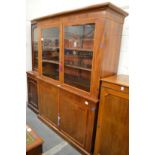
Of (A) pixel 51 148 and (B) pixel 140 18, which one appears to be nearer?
(B) pixel 140 18

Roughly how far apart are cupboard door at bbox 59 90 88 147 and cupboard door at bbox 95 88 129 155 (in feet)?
0.88

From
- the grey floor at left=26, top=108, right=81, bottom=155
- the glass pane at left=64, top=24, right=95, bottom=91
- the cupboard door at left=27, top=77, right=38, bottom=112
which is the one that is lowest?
the grey floor at left=26, top=108, right=81, bottom=155

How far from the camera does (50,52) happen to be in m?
2.59

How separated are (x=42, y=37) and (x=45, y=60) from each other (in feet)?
1.44

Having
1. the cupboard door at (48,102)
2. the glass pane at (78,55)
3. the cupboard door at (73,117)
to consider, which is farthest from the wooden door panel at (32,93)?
the glass pane at (78,55)

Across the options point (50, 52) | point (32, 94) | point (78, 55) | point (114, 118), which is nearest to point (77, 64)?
point (78, 55)

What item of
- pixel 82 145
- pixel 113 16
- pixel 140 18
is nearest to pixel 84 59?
pixel 113 16

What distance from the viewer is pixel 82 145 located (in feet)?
6.65

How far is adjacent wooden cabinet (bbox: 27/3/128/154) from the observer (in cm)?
161

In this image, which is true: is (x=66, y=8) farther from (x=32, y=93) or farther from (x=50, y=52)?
(x=32, y=93)

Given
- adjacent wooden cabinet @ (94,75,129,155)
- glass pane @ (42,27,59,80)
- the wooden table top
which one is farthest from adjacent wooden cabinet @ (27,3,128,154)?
the wooden table top

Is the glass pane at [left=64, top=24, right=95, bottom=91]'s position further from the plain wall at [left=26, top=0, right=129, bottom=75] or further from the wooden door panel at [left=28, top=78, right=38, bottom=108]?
the wooden door panel at [left=28, top=78, right=38, bottom=108]
